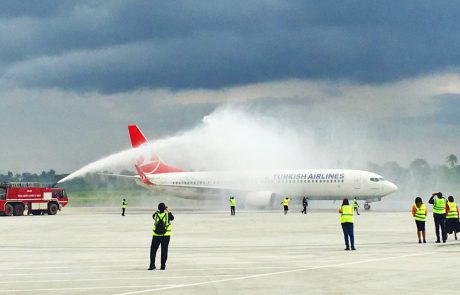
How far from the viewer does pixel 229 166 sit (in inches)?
3809

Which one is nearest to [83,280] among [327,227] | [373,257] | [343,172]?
[373,257]

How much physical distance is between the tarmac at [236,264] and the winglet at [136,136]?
193ft

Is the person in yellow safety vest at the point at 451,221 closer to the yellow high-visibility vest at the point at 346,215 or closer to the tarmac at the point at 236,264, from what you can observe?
the tarmac at the point at 236,264

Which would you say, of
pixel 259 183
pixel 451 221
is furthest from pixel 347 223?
pixel 259 183

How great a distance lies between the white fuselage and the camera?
79.9 meters

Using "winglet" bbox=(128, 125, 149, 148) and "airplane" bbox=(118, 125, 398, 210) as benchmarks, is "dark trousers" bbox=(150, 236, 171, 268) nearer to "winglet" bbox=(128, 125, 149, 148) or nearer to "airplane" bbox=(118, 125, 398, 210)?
"airplane" bbox=(118, 125, 398, 210)

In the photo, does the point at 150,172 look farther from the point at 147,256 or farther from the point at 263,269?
the point at 263,269

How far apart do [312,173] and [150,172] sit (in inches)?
997

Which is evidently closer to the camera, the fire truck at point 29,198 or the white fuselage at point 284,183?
the fire truck at point 29,198

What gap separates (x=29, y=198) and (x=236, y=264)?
5788 centimetres

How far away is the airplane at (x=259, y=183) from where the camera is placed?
80.1 meters

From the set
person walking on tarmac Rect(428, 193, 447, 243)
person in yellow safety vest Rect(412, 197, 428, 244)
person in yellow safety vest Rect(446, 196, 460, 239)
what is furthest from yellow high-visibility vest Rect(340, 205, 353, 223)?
person in yellow safety vest Rect(446, 196, 460, 239)

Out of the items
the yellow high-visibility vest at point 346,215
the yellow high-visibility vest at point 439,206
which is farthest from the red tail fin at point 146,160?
the yellow high-visibility vest at point 346,215

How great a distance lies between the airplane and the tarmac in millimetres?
38014
